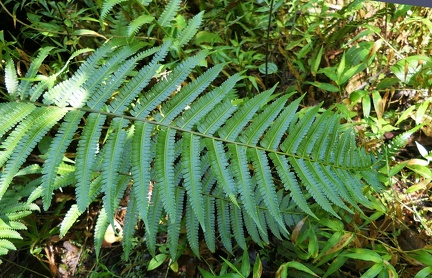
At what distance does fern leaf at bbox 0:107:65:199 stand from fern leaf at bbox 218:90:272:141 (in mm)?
583

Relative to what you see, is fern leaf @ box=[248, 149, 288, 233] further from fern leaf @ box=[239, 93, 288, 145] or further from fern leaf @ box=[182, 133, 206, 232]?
fern leaf @ box=[182, 133, 206, 232]

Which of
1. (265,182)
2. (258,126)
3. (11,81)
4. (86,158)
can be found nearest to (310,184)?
(265,182)

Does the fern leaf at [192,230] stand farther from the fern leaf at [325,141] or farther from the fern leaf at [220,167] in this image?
the fern leaf at [325,141]

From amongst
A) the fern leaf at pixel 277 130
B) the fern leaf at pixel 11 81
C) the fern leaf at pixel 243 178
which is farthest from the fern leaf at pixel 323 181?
the fern leaf at pixel 11 81

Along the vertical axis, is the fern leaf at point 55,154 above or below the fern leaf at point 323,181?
above

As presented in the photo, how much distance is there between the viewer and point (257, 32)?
2662 millimetres

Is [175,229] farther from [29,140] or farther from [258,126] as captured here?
[29,140]

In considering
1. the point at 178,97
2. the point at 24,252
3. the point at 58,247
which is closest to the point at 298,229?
the point at 178,97

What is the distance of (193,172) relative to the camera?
1.46 m

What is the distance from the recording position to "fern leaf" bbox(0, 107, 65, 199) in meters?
1.39

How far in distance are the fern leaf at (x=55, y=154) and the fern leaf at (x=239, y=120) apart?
0.52m

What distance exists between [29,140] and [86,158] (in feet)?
0.66

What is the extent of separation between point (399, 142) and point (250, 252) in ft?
2.82

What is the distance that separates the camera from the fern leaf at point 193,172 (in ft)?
4.69
